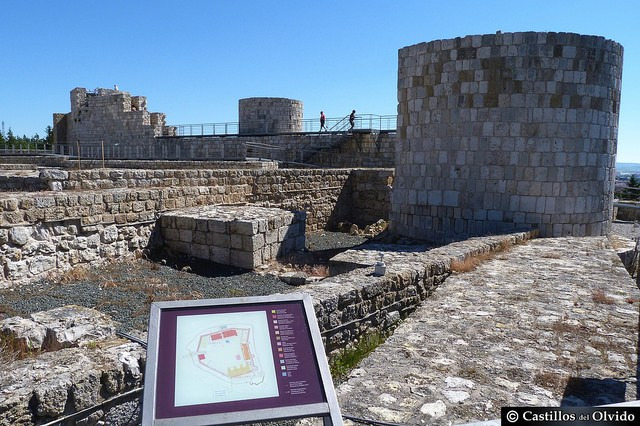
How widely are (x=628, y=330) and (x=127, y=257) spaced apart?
7829 millimetres

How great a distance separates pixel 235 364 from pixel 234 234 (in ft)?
22.2

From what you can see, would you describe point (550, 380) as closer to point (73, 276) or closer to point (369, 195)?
point (73, 276)

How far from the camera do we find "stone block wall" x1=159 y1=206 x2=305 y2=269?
28.9 feet

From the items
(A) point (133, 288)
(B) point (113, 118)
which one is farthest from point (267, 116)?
(A) point (133, 288)

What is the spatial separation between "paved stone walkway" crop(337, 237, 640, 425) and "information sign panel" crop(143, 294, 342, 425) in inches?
34.3

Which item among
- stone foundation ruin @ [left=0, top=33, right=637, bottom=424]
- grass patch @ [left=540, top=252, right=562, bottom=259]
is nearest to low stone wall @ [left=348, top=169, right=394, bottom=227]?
stone foundation ruin @ [left=0, top=33, right=637, bottom=424]

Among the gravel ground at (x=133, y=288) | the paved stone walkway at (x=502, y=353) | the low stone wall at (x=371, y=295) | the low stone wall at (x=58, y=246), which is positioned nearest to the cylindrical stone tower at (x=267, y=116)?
the low stone wall at (x=58, y=246)

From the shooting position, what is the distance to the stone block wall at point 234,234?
8.81 metres

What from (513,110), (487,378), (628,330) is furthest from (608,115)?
(487,378)

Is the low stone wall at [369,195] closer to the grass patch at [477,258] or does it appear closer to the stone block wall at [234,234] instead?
the stone block wall at [234,234]

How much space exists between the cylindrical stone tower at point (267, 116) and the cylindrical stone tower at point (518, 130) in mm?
15391

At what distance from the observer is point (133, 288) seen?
7.16 meters

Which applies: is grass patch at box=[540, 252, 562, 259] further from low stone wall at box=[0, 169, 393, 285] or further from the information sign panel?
low stone wall at box=[0, 169, 393, 285]

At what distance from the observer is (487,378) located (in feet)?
11.2
